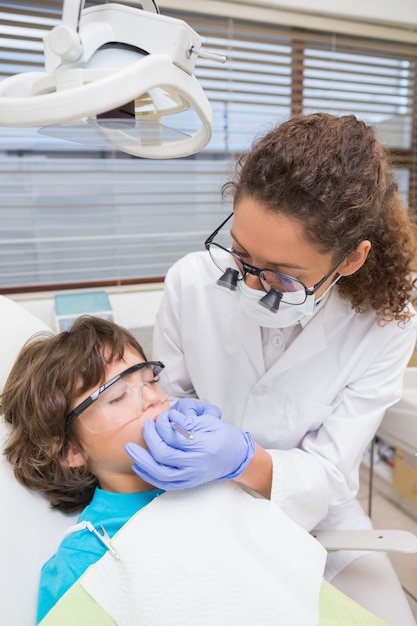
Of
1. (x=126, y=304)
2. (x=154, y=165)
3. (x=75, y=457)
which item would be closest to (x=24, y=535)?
(x=75, y=457)

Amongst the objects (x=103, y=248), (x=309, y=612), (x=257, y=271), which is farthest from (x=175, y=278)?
(x=103, y=248)

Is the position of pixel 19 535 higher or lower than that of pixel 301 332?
lower

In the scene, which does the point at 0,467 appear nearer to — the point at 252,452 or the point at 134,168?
the point at 252,452

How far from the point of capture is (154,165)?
2457mm

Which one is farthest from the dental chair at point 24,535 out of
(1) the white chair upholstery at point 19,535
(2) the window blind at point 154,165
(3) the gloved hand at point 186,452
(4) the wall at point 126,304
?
(2) the window blind at point 154,165

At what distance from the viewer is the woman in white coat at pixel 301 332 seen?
0.96 meters

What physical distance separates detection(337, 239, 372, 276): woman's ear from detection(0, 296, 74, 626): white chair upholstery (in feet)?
2.69

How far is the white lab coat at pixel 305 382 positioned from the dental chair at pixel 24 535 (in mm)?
146

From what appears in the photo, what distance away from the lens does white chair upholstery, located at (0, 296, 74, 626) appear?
0.86 metres

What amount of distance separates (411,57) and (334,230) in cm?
258

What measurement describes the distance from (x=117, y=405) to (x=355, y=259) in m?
0.62

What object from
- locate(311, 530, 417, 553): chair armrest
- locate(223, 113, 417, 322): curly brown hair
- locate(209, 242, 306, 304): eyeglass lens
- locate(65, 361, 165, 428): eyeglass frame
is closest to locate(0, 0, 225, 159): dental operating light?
locate(223, 113, 417, 322): curly brown hair

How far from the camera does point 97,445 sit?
105cm

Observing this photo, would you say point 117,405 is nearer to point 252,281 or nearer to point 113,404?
point 113,404
